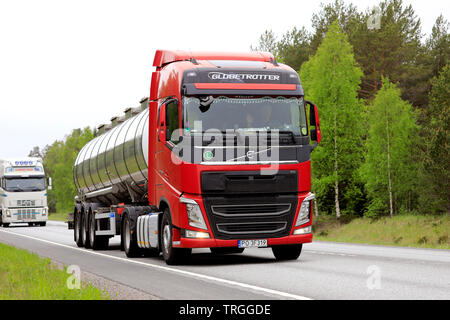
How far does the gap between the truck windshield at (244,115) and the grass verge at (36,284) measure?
3.77 meters

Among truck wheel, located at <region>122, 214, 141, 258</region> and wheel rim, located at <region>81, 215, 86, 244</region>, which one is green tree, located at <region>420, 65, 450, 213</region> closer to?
wheel rim, located at <region>81, 215, 86, 244</region>

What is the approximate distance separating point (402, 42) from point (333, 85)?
1541 centimetres

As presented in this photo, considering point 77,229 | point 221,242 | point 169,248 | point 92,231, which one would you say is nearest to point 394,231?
point 77,229

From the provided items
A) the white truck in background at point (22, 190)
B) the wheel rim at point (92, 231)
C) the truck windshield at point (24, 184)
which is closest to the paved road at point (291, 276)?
the wheel rim at point (92, 231)

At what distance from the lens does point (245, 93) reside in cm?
1348

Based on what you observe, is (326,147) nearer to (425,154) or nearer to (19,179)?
(425,154)

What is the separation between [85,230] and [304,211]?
444 inches


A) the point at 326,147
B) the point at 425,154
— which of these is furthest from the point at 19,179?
the point at 425,154

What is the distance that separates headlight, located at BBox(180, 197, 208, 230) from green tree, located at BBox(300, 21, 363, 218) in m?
29.3

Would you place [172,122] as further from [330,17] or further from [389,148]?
[330,17]

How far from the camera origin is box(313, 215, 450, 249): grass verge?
24.5 meters

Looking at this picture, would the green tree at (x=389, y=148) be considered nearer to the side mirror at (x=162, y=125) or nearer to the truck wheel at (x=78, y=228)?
the truck wheel at (x=78, y=228)

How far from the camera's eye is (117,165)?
774 inches
